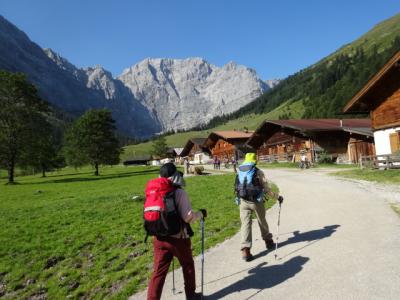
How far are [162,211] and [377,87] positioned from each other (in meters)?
28.5

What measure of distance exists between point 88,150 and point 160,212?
58.9 m

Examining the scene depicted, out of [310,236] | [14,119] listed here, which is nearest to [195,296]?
[310,236]

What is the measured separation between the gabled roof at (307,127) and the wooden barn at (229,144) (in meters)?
8.22

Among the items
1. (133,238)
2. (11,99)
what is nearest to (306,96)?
(11,99)

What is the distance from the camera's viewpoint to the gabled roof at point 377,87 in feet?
85.7

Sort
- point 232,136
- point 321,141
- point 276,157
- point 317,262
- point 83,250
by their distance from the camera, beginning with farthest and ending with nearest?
point 232,136 → point 276,157 → point 321,141 → point 83,250 → point 317,262

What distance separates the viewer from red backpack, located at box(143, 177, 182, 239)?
5.43 meters

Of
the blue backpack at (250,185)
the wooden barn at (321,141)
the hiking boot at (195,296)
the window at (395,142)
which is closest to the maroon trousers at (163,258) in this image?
the hiking boot at (195,296)

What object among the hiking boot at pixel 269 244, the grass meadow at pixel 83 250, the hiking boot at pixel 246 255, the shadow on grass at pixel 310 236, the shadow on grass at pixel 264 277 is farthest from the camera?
the shadow on grass at pixel 310 236

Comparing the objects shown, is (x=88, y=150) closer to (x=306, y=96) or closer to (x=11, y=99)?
(x=11, y=99)

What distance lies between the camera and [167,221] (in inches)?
214

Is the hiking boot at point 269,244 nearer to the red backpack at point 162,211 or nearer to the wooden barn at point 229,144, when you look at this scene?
the red backpack at point 162,211

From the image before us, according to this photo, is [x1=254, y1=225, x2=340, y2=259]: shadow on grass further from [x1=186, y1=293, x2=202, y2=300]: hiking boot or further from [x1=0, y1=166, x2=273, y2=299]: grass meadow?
[x1=186, y1=293, x2=202, y2=300]: hiking boot

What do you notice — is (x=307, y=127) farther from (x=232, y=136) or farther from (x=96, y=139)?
(x=96, y=139)
